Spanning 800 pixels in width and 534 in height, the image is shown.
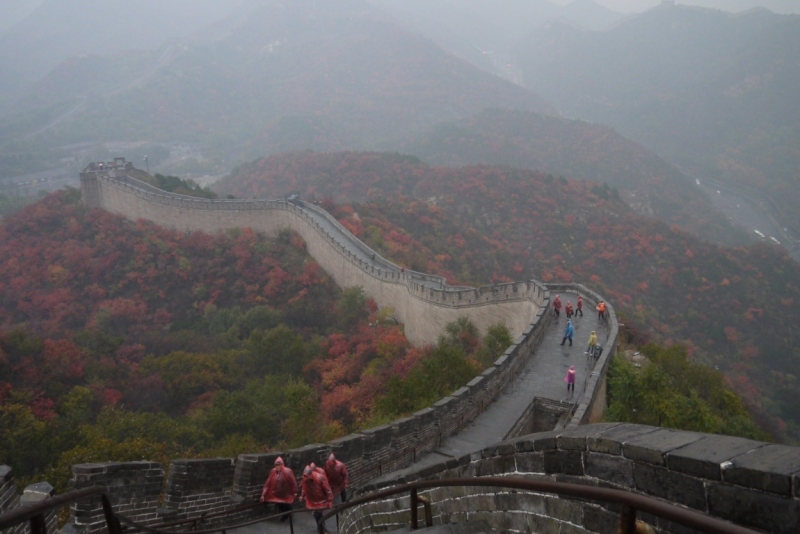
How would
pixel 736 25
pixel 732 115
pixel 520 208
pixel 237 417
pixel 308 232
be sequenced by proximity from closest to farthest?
pixel 237 417
pixel 308 232
pixel 520 208
pixel 732 115
pixel 736 25

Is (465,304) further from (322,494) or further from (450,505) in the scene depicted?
(450,505)

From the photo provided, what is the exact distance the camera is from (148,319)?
2852cm

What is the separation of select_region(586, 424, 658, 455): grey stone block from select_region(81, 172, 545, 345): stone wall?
14.9m

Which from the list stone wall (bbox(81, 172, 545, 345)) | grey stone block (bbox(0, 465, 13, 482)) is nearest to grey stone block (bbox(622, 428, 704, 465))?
grey stone block (bbox(0, 465, 13, 482))

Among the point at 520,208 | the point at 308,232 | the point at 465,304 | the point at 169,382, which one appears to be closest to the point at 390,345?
the point at 465,304

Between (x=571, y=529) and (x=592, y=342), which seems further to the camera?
(x=592, y=342)

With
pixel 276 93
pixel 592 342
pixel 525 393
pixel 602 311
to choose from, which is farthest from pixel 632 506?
pixel 276 93

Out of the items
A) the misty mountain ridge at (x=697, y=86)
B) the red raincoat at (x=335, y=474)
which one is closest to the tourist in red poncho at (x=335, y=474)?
the red raincoat at (x=335, y=474)

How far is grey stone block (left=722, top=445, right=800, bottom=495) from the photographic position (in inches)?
102

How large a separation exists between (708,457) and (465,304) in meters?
18.2

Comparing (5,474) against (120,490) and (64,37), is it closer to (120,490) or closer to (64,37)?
(120,490)

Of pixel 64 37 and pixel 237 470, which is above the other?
pixel 64 37

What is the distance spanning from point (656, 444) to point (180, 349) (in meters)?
23.9

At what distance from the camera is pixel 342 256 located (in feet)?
96.0
